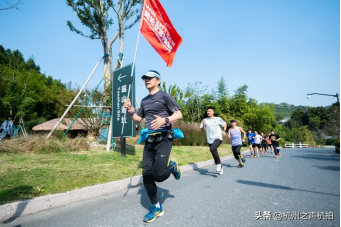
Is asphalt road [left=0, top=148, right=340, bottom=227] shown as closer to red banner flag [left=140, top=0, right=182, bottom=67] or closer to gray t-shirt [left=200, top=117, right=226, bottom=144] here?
gray t-shirt [left=200, top=117, right=226, bottom=144]

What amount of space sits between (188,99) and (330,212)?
33.0 metres

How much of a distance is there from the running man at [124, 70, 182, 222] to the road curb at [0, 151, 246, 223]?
1585 mm

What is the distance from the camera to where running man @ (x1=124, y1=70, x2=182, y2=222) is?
2.83m

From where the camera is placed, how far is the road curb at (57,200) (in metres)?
2.80

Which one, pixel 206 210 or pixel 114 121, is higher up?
pixel 114 121

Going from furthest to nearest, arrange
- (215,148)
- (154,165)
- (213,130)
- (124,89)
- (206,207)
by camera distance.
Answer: (124,89) < (213,130) < (215,148) < (206,207) < (154,165)

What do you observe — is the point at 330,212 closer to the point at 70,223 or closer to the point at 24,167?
the point at 70,223

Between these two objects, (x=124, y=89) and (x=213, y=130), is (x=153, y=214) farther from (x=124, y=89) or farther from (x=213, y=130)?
(x=124, y=89)

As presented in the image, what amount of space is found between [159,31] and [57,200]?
4.53 m

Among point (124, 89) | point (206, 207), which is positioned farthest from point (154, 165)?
point (124, 89)

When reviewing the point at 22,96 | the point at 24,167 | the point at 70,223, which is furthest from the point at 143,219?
the point at 22,96

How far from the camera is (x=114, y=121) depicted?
26.8 feet

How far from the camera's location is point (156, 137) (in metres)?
2.93

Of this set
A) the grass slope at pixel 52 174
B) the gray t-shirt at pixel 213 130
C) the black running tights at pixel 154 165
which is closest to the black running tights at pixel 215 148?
the gray t-shirt at pixel 213 130
